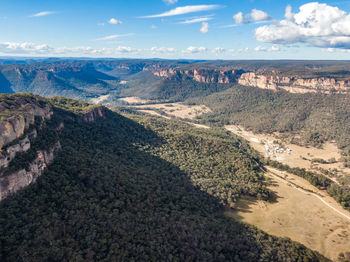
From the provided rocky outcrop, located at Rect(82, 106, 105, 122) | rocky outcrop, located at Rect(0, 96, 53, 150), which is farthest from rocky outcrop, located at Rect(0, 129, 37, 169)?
rocky outcrop, located at Rect(82, 106, 105, 122)

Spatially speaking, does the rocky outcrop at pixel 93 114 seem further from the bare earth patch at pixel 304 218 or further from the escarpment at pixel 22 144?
the bare earth patch at pixel 304 218

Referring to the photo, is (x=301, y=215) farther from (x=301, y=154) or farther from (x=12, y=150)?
(x=12, y=150)

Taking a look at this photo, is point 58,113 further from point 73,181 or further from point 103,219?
point 103,219

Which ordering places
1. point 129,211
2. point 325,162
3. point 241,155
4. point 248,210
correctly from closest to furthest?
point 129,211
point 248,210
point 241,155
point 325,162

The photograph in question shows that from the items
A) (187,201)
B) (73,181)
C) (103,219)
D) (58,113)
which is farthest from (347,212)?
(58,113)

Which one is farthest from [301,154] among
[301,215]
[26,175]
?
[26,175]

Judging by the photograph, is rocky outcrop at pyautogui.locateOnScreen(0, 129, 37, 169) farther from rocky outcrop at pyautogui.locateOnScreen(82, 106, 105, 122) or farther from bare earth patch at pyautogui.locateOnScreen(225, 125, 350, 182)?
bare earth patch at pyautogui.locateOnScreen(225, 125, 350, 182)
